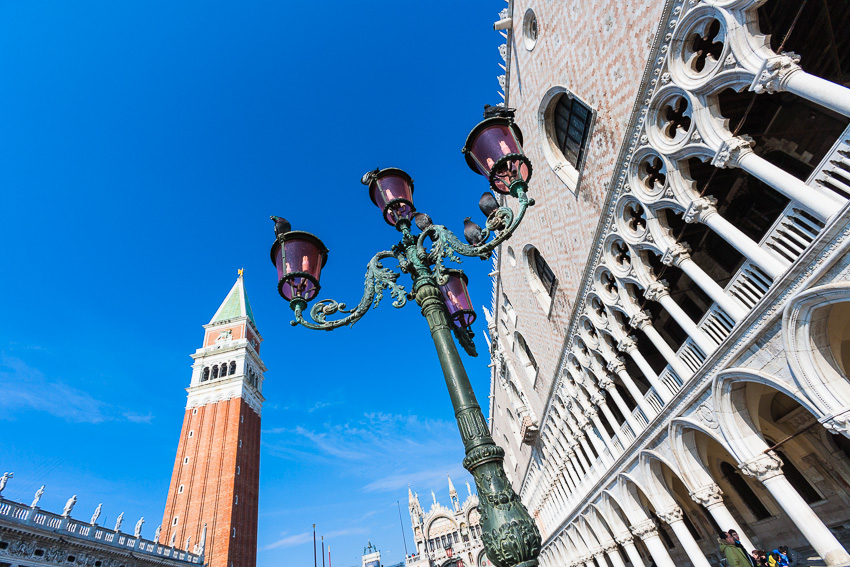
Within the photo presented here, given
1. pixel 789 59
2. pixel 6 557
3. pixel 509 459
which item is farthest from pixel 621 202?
pixel 509 459

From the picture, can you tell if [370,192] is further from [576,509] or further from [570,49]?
[576,509]

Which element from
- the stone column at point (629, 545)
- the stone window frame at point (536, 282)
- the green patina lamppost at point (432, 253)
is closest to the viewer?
the green patina lamppost at point (432, 253)

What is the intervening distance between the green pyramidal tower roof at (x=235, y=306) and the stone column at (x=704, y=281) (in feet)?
140

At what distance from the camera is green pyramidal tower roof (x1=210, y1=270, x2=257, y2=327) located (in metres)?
44.0

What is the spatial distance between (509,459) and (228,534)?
21.3 m

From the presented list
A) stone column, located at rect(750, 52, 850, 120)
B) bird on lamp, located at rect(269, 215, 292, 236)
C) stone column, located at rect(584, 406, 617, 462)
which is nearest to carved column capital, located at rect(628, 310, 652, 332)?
stone column, located at rect(584, 406, 617, 462)

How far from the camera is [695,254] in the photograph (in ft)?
37.3

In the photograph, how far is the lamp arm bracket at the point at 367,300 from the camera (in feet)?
14.8

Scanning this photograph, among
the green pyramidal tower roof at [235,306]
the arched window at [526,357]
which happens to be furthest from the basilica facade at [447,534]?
the arched window at [526,357]

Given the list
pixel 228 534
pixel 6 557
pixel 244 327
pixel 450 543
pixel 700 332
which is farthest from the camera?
pixel 450 543

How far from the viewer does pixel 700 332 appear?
762 cm

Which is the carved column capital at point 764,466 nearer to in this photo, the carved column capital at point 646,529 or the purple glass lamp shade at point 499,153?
the carved column capital at point 646,529

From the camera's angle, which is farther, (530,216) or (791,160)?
(530,216)

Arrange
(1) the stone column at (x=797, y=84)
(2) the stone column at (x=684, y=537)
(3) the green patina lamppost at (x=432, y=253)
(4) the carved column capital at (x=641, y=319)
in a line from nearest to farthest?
(3) the green patina lamppost at (x=432, y=253) < (1) the stone column at (x=797, y=84) < (2) the stone column at (x=684, y=537) < (4) the carved column capital at (x=641, y=319)
